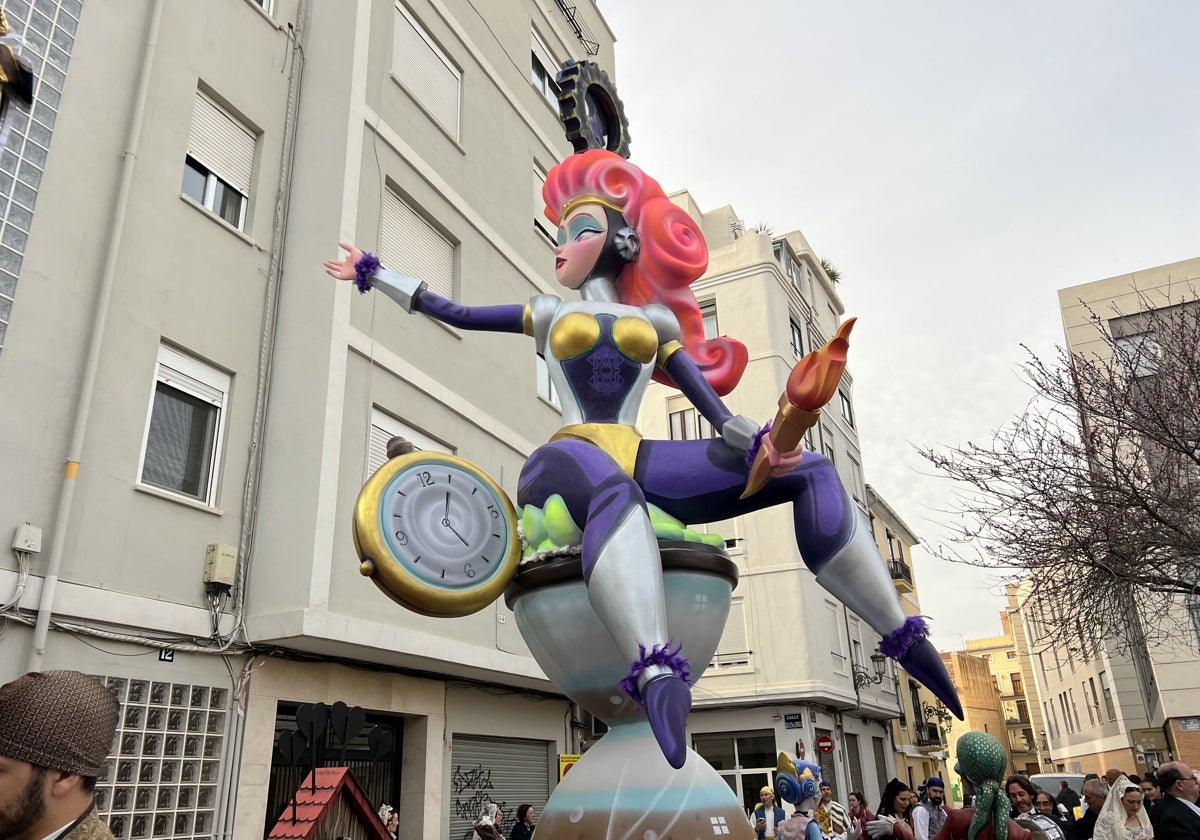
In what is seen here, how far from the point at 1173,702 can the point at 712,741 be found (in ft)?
32.6

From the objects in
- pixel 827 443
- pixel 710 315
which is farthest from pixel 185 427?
pixel 827 443

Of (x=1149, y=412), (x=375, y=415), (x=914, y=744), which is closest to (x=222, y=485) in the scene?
(x=375, y=415)

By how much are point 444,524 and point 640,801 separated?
1.17m

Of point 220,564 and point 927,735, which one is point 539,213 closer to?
point 220,564

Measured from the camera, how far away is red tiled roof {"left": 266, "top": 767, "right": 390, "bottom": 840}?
548 cm

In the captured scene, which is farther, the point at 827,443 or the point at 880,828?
the point at 827,443

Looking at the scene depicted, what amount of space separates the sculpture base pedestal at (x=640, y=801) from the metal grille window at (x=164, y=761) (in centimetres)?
550

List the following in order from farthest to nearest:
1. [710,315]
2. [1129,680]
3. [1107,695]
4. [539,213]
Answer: [1107,695], [710,315], [1129,680], [539,213]

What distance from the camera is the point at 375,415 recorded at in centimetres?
1012

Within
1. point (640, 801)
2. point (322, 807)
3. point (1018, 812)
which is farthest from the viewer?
point (322, 807)

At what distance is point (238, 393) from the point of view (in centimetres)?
917

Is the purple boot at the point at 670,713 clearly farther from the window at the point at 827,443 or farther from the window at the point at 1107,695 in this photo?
the window at the point at 1107,695

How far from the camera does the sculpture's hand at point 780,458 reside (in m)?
2.90

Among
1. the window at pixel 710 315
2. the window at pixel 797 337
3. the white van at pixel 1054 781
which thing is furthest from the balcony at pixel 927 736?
the window at pixel 710 315
